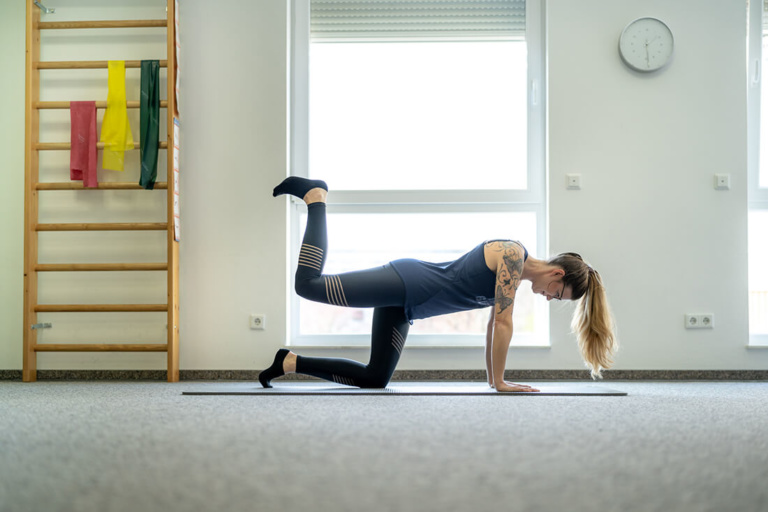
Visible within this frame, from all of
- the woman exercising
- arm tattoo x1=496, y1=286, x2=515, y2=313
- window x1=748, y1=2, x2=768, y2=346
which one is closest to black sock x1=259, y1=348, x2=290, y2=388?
the woman exercising

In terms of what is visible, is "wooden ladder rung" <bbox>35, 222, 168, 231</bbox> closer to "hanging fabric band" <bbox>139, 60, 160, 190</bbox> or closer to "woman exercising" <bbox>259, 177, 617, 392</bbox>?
"hanging fabric band" <bbox>139, 60, 160, 190</bbox>

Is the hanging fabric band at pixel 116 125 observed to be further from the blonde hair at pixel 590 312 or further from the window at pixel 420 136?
the blonde hair at pixel 590 312

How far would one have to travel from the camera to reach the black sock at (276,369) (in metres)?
2.98

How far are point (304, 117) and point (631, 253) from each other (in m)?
1.99

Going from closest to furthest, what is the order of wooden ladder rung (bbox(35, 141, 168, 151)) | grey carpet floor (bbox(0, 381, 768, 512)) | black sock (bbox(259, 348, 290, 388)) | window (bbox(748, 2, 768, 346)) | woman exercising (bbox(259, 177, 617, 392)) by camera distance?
grey carpet floor (bbox(0, 381, 768, 512)) < woman exercising (bbox(259, 177, 617, 392)) < black sock (bbox(259, 348, 290, 388)) < wooden ladder rung (bbox(35, 141, 168, 151)) < window (bbox(748, 2, 768, 346))

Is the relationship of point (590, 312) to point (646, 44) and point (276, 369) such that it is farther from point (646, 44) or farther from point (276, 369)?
point (646, 44)

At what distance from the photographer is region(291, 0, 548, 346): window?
154 inches

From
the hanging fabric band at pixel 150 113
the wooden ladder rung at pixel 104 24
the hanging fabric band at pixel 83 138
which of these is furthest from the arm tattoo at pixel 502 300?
the wooden ladder rung at pixel 104 24

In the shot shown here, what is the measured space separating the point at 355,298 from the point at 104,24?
2.18 meters

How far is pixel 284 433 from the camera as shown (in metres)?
1.76

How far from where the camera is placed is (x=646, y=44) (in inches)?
150

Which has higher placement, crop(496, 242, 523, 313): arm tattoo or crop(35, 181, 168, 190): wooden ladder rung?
crop(35, 181, 168, 190): wooden ladder rung

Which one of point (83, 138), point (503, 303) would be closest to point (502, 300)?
point (503, 303)

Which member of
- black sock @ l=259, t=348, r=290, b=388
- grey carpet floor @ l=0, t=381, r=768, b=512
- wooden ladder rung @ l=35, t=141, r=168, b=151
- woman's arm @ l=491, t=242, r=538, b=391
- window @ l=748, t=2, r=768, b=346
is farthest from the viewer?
window @ l=748, t=2, r=768, b=346
